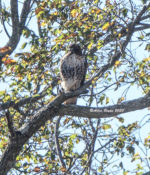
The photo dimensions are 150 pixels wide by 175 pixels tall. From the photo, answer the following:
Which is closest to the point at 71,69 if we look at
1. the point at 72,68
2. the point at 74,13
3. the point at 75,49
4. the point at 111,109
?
the point at 72,68

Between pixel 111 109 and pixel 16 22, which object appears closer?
pixel 111 109

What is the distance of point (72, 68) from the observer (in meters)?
6.12

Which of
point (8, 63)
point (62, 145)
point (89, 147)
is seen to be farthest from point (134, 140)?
point (8, 63)

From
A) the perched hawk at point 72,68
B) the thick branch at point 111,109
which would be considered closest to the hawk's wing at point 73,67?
the perched hawk at point 72,68

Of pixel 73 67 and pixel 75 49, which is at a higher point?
pixel 75 49

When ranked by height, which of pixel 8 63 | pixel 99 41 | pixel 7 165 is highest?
pixel 99 41

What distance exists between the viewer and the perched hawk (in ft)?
19.6

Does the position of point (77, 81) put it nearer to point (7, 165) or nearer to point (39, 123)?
point (39, 123)

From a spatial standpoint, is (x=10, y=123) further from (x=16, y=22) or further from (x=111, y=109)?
(x=16, y=22)

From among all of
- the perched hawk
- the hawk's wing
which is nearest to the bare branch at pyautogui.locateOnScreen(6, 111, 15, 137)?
the perched hawk

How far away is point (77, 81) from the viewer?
635 centimetres

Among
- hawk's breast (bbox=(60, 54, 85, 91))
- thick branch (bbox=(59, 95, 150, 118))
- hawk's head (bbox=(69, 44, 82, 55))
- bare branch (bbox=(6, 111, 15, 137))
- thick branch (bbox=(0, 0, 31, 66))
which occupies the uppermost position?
thick branch (bbox=(0, 0, 31, 66))

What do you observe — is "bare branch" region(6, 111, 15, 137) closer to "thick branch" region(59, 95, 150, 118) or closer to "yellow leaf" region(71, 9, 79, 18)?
"thick branch" region(59, 95, 150, 118)

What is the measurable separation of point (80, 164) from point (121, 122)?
0.91 metres
